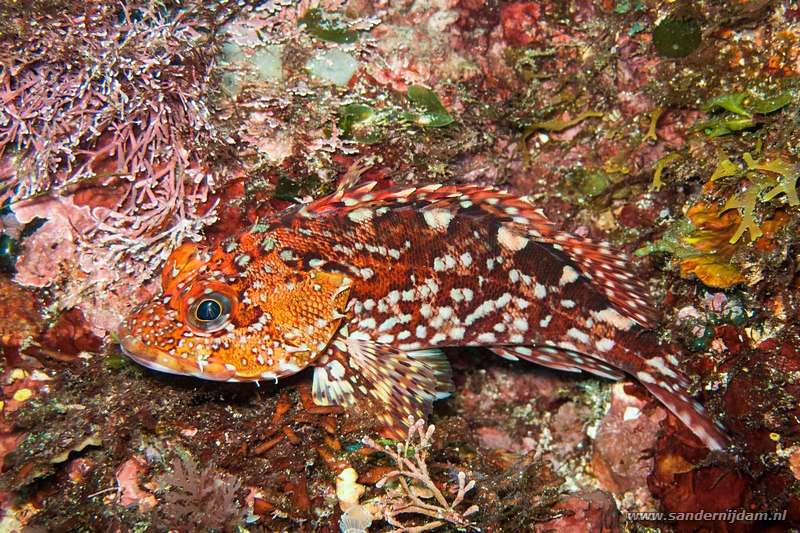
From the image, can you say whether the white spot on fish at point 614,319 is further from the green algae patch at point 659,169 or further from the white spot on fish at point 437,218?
the white spot on fish at point 437,218

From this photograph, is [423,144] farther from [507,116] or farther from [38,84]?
[38,84]

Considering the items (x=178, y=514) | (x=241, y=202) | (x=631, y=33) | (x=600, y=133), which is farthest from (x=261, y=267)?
(x=631, y=33)

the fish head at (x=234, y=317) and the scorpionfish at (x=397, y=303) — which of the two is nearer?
the fish head at (x=234, y=317)

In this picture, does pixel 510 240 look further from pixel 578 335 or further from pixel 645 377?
pixel 645 377

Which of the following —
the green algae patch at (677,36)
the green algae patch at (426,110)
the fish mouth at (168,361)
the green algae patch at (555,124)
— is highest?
the green algae patch at (677,36)

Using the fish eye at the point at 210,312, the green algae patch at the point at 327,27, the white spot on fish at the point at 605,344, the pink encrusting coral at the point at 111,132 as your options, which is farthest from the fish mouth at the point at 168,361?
the white spot on fish at the point at 605,344

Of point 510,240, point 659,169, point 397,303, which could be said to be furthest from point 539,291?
point 659,169
